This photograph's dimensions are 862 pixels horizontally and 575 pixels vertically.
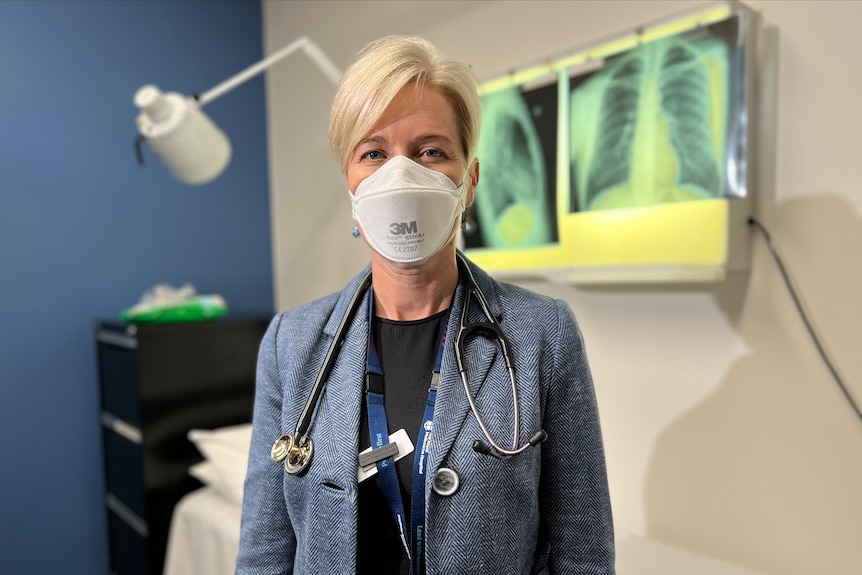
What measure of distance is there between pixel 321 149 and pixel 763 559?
2043 millimetres

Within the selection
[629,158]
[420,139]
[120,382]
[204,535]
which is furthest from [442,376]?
[120,382]

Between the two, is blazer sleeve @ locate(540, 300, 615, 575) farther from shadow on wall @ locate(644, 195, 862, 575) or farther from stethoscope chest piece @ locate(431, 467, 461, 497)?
shadow on wall @ locate(644, 195, 862, 575)

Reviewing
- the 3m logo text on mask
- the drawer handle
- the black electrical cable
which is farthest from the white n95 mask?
the drawer handle

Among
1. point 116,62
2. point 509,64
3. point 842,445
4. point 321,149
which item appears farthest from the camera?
point 321,149

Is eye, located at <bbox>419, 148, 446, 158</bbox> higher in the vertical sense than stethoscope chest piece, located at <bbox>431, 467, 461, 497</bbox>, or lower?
higher

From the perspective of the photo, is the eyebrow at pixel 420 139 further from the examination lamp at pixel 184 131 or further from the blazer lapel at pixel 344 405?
the examination lamp at pixel 184 131

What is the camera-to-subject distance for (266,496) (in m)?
0.93

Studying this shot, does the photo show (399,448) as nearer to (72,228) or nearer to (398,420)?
(398,420)

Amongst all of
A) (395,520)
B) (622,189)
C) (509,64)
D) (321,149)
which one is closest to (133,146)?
(321,149)

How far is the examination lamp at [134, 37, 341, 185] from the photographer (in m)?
1.75

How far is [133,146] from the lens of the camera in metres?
2.28

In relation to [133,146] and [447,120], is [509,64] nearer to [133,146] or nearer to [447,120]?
[447,120]

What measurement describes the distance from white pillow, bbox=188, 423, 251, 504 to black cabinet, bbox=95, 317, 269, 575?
0.24 ft

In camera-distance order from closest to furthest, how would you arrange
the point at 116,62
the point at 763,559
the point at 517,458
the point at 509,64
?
1. the point at 517,458
2. the point at 763,559
3. the point at 509,64
4. the point at 116,62
